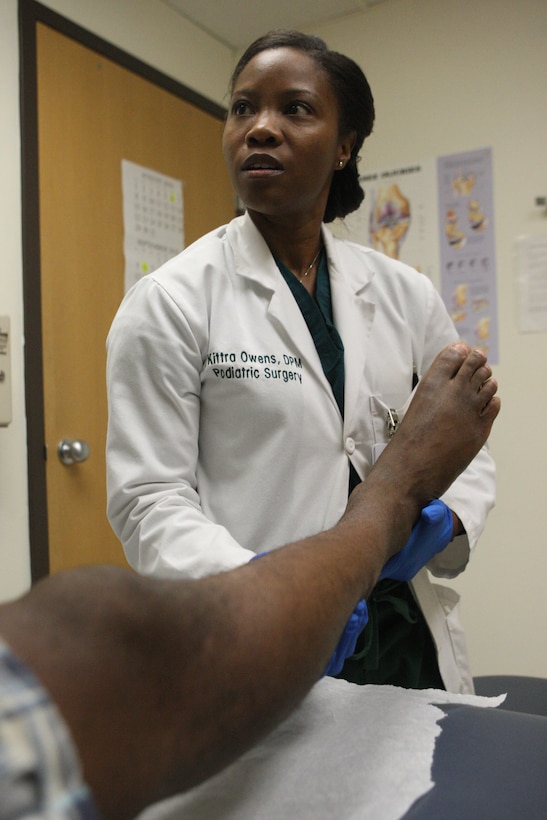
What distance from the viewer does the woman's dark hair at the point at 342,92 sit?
1.15 metres

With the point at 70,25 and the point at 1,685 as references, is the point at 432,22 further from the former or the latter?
the point at 1,685

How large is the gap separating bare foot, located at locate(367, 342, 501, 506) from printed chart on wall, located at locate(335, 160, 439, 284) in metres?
1.42

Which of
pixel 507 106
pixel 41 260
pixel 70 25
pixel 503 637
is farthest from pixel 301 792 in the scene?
pixel 507 106

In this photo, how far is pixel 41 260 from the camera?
6.14 ft

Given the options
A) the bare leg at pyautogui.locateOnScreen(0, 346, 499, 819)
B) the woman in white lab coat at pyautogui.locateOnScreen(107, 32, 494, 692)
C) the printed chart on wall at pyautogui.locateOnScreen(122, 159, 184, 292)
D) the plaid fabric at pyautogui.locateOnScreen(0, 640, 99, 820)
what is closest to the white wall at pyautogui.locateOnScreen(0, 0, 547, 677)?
the printed chart on wall at pyautogui.locateOnScreen(122, 159, 184, 292)

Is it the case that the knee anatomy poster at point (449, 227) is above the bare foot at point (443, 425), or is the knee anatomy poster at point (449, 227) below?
above

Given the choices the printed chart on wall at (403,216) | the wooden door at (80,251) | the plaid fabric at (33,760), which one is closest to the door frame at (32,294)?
the wooden door at (80,251)

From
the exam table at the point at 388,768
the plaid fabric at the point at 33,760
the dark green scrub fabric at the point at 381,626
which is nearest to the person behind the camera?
the plaid fabric at the point at 33,760

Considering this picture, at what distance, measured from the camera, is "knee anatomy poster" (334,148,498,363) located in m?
2.28

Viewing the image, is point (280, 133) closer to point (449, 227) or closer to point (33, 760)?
point (33, 760)

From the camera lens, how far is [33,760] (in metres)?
0.25

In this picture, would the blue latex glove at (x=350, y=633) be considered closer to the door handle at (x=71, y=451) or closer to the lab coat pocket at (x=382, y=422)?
the lab coat pocket at (x=382, y=422)

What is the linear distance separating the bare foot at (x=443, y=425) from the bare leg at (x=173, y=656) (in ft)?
1.20

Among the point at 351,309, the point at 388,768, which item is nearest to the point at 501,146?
the point at 351,309
